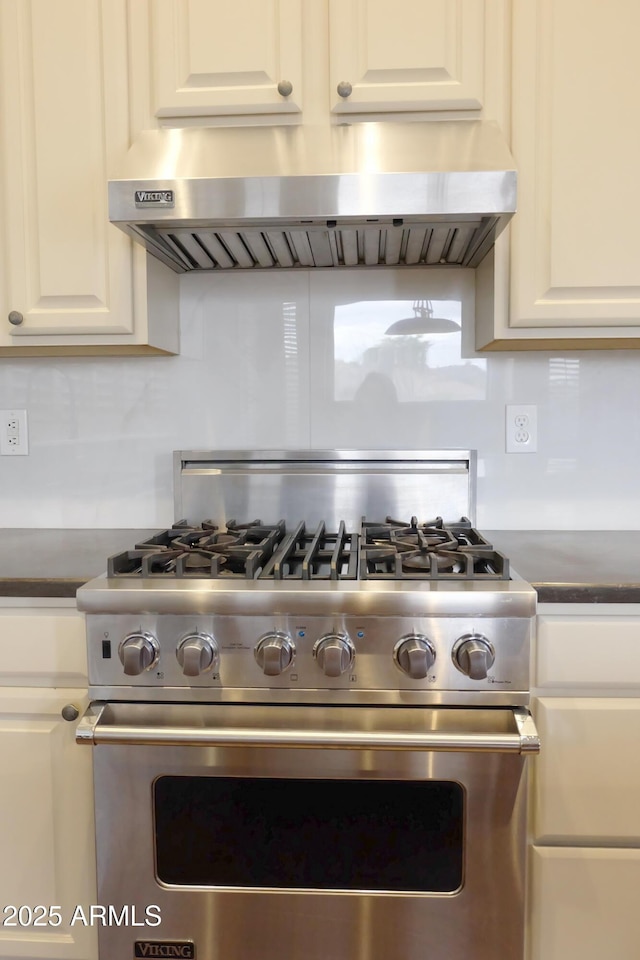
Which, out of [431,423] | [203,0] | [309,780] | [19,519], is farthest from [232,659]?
[203,0]

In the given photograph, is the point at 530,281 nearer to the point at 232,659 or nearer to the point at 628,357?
the point at 628,357

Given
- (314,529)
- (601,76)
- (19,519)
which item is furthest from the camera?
(19,519)

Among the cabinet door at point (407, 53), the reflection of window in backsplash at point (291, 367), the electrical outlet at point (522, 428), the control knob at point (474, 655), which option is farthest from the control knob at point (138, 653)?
the cabinet door at point (407, 53)

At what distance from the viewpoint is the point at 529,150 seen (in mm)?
1309

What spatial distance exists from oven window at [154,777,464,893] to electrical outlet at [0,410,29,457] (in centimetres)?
102

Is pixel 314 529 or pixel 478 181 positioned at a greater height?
pixel 478 181

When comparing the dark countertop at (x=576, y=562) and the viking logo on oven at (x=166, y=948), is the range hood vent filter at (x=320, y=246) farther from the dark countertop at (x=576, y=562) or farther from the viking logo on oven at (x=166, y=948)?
the viking logo on oven at (x=166, y=948)

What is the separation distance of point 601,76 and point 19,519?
1.71m

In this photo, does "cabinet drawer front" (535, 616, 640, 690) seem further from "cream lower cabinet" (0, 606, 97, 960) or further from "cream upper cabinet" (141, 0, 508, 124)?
"cream upper cabinet" (141, 0, 508, 124)

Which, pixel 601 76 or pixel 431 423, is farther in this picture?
pixel 431 423

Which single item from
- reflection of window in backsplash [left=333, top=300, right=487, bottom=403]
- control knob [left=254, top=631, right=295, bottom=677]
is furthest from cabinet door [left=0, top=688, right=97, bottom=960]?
reflection of window in backsplash [left=333, top=300, right=487, bottom=403]

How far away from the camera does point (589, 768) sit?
1.08m

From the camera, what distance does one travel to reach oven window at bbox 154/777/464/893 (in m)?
1.04

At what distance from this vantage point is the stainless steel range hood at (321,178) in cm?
115
